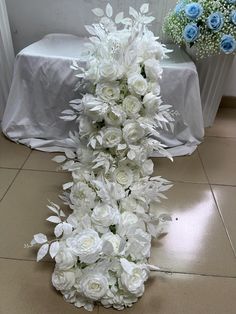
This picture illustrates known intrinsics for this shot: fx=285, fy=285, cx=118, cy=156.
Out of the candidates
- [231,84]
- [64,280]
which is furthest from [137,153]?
[231,84]

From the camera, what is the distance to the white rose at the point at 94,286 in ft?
2.55

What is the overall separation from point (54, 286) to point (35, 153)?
839mm

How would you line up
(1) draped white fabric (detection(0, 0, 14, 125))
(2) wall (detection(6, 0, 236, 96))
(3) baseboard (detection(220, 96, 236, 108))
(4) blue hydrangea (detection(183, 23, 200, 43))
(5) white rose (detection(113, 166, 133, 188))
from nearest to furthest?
(5) white rose (detection(113, 166, 133, 188)) < (4) blue hydrangea (detection(183, 23, 200, 43)) < (1) draped white fabric (detection(0, 0, 14, 125)) < (2) wall (detection(6, 0, 236, 96)) < (3) baseboard (detection(220, 96, 236, 108))

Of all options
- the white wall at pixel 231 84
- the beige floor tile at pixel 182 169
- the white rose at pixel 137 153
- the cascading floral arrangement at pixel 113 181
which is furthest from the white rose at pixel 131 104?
the white wall at pixel 231 84

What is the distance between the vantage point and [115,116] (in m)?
0.88

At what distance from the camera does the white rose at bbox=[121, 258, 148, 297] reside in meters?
0.79

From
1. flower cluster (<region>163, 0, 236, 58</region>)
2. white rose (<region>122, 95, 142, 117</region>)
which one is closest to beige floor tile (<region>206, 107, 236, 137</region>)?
flower cluster (<region>163, 0, 236, 58</region>)

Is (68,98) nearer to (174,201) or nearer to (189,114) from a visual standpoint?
(189,114)

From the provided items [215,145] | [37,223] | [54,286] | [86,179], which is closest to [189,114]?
[215,145]

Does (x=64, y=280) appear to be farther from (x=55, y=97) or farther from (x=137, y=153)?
(x=55, y=97)

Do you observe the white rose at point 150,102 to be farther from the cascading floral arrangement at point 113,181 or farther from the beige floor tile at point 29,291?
the beige floor tile at point 29,291

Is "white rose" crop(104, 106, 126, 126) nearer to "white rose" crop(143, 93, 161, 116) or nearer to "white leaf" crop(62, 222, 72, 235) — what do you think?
"white rose" crop(143, 93, 161, 116)

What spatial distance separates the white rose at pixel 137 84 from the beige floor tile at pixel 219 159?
0.73 meters

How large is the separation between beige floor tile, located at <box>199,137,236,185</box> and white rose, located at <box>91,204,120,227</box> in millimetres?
722
